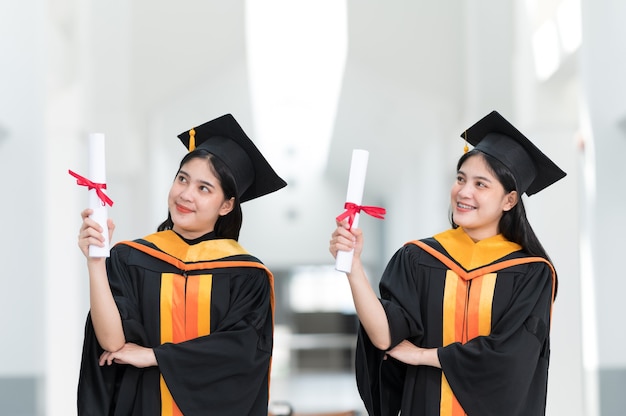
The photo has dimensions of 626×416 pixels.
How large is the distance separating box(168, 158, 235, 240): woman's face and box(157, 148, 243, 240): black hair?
0.05ft

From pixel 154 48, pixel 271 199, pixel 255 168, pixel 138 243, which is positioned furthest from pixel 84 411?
pixel 271 199

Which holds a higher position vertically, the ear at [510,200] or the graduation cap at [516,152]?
the graduation cap at [516,152]

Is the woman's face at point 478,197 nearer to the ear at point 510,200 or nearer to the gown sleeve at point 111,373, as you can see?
the ear at point 510,200

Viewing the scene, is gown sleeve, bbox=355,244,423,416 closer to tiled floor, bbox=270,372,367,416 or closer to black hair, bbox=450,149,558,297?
black hair, bbox=450,149,558,297

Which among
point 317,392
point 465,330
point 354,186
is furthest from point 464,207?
point 317,392

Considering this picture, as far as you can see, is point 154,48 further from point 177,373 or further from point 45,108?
point 177,373

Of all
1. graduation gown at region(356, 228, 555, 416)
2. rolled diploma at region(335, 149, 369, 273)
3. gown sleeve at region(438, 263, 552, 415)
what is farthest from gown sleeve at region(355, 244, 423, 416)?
rolled diploma at region(335, 149, 369, 273)

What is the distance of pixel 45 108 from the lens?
7375mm

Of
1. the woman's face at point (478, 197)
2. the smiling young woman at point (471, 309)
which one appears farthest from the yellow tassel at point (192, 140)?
the woman's face at point (478, 197)

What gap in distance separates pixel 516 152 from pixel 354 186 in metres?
0.79

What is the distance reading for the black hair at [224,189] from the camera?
3.66 m

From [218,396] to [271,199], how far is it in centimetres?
2098

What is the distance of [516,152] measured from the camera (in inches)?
147

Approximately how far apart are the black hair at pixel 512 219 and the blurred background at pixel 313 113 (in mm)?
3154
